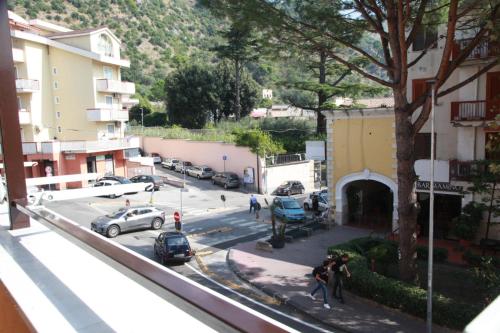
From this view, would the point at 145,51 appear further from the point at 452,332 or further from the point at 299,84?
the point at 452,332

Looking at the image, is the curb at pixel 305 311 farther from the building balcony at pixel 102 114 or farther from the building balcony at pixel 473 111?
the building balcony at pixel 102 114

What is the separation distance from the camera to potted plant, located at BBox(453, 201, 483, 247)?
16141 millimetres

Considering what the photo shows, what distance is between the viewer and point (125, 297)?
74.9 inches

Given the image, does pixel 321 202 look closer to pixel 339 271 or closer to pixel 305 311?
pixel 339 271

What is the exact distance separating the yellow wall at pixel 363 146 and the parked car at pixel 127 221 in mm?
9292

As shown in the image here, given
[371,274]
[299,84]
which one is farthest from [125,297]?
[299,84]

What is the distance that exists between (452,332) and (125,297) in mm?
9930

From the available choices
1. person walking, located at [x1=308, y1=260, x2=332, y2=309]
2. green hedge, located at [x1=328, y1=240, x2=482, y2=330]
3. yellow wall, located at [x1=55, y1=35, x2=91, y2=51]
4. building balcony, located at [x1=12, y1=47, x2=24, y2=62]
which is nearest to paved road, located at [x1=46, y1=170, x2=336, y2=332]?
person walking, located at [x1=308, y1=260, x2=332, y2=309]

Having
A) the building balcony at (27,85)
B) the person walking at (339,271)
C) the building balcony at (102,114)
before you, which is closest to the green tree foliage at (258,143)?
the building balcony at (102,114)

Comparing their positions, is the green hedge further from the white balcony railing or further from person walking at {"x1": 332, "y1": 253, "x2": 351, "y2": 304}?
the white balcony railing

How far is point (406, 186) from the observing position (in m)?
12.1

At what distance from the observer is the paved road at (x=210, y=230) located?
39.3ft

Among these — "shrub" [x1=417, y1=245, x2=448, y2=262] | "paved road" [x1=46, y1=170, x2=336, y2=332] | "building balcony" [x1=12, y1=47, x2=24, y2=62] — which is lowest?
"paved road" [x1=46, y1=170, x2=336, y2=332]

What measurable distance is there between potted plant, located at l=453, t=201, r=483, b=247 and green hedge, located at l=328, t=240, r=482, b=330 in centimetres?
511
